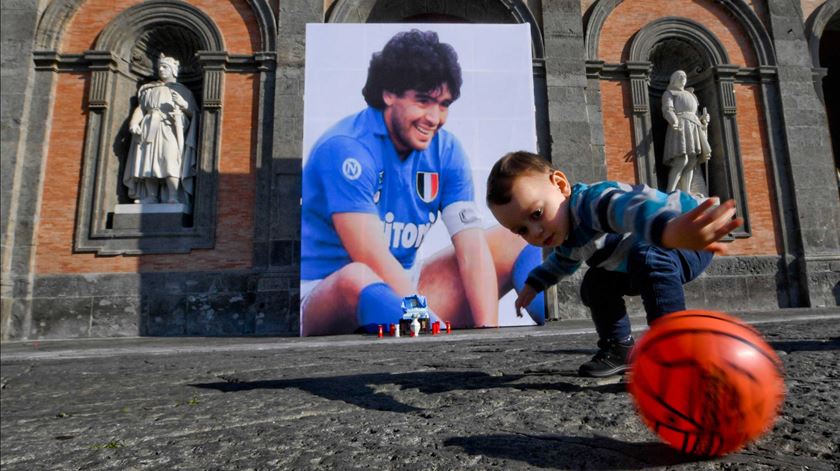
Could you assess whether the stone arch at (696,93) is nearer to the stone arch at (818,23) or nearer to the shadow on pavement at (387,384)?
the stone arch at (818,23)

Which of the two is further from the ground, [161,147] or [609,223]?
[161,147]

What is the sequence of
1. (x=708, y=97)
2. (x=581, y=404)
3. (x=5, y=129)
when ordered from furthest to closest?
(x=708, y=97) → (x=5, y=129) → (x=581, y=404)

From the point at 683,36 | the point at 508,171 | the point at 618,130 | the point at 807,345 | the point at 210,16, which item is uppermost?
the point at 210,16

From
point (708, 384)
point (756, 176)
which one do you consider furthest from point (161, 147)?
point (756, 176)

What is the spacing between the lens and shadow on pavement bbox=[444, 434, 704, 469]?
3.85 feet

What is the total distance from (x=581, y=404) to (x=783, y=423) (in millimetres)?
547

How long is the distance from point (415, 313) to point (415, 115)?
9.35ft

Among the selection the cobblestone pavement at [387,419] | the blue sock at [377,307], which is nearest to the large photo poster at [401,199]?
the blue sock at [377,307]

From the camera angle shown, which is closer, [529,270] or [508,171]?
[508,171]

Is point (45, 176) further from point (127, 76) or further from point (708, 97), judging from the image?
point (708, 97)

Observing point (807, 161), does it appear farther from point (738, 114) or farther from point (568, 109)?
point (568, 109)

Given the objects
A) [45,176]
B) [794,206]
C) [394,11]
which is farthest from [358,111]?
[794,206]

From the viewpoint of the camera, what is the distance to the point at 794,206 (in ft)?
29.9

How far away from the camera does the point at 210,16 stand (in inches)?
356
